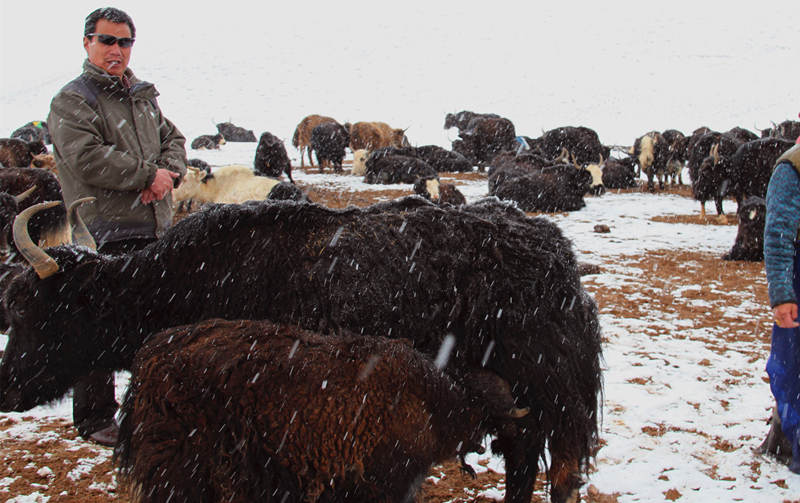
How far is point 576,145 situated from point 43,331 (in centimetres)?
2064

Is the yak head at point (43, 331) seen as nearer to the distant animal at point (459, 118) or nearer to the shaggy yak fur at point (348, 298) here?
the shaggy yak fur at point (348, 298)

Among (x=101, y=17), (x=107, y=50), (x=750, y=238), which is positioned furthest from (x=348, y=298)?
(x=750, y=238)

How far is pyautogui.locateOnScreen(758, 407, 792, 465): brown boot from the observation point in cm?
319

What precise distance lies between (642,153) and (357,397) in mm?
17624

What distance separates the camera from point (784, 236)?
9.12 ft

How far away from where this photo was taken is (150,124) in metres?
3.24

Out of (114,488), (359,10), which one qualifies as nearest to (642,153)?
(114,488)

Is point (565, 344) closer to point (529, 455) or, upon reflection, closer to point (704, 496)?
point (529, 455)

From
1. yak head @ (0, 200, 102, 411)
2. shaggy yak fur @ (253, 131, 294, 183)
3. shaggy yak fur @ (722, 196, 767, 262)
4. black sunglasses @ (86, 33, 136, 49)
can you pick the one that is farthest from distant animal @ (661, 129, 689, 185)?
yak head @ (0, 200, 102, 411)

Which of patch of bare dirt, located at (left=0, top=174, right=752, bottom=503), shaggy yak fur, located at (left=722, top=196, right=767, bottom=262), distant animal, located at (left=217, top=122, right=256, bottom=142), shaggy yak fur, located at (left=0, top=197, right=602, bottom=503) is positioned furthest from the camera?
distant animal, located at (left=217, top=122, right=256, bottom=142)

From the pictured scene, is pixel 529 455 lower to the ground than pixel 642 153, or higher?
lower

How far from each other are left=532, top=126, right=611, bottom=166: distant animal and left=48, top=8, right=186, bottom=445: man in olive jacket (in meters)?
18.8

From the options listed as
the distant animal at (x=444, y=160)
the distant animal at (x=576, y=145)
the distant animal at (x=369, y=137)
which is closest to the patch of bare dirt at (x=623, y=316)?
the distant animal at (x=576, y=145)

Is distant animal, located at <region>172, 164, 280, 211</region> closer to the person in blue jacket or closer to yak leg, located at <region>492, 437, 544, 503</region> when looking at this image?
yak leg, located at <region>492, 437, 544, 503</region>
